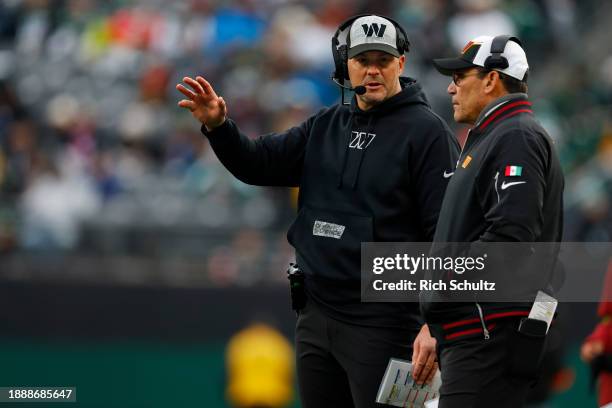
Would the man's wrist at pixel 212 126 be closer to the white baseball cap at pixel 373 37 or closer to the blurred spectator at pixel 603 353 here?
the white baseball cap at pixel 373 37

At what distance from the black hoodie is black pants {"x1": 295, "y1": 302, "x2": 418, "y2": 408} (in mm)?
52

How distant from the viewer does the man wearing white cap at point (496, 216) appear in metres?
4.50

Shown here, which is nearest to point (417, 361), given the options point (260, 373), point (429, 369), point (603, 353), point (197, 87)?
point (429, 369)

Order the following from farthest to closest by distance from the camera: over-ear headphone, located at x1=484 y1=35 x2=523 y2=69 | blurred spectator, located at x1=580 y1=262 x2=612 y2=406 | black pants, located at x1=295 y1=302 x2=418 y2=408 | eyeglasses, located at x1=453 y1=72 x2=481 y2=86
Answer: blurred spectator, located at x1=580 y1=262 x2=612 y2=406 < black pants, located at x1=295 y1=302 x2=418 y2=408 < eyeglasses, located at x1=453 y1=72 x2=481 y2=86 < over-ear headphone, located at x1=484 y1=35 x2=523 y2=69

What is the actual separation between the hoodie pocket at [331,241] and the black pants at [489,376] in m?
0.71

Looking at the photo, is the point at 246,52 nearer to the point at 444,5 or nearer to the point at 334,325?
the point at 444,5

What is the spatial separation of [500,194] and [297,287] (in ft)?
3.77

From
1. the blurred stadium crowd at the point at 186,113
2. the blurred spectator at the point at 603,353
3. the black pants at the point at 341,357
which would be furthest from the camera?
the blurred stadium crowd at the point at 186,113

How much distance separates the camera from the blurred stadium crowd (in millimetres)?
11102

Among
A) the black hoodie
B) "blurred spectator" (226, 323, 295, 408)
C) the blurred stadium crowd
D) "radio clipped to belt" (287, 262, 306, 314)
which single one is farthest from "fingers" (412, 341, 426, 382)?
the blurred stadium crowd

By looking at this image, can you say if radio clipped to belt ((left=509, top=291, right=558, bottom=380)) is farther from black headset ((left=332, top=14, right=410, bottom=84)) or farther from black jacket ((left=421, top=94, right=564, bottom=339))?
black headset ((left=332, top=14, right=410, bottom=84))

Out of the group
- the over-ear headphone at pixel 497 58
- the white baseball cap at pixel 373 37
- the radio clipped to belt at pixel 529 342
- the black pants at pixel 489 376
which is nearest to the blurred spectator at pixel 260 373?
the white baseball cap at pixel 373 37

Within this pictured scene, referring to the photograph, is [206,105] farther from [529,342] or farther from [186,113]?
[186,113]

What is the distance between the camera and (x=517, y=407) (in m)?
4.61
